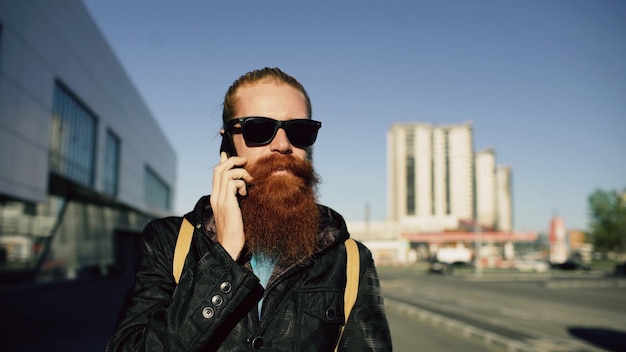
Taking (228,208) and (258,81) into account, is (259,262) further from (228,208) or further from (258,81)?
(258,81)

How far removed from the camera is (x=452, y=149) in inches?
4980

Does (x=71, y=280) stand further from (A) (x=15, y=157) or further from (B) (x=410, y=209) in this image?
(B) (x=410, y=209)

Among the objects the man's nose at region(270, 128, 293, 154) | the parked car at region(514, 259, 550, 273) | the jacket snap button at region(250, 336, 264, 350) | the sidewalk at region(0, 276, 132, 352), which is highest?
the man's nose at region(270, 128, 293, 154)

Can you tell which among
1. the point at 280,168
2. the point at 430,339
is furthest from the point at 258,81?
the point at 430,339

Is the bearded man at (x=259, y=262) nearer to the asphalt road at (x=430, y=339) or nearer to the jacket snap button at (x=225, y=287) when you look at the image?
the jacket snap button at (x=225, y=287)

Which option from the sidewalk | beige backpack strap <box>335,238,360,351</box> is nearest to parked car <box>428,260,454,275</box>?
the sidewalk

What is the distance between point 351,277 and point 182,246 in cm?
50

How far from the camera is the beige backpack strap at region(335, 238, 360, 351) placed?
1.60 m

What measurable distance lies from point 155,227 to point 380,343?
2.44 ft

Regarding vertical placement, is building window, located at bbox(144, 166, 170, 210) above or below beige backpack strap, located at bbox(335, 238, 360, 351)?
above

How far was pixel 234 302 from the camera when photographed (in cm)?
139

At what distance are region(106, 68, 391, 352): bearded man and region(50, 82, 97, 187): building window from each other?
32645 millimetres

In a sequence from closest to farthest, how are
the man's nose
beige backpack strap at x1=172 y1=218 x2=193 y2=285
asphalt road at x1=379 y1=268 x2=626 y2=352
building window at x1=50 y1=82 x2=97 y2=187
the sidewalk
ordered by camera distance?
beige backpack strap at x1=172 y1=218 x2=193 y2=285
the man's nose
the sidewalk
asphalt road at x1=379 y1=268 x2=626 y2=352
building window at x1=50 y1=82 x2=97 y2=187

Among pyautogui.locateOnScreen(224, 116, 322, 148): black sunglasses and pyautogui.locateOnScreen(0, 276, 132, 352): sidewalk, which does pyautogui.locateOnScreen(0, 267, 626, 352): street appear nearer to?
pyautogui.locateOnScreen(0, 276, 132, 352): sidewalk
